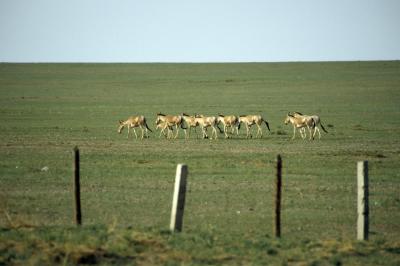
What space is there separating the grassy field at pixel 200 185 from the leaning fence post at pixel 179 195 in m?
0.23

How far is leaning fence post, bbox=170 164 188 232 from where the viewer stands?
10.1 m

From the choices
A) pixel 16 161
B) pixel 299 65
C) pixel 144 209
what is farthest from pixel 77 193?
pixel 299 65

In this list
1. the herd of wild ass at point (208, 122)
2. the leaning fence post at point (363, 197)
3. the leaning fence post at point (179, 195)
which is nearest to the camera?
the leaning fence post at point (179, 195)

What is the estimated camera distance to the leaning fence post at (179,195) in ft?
33.1

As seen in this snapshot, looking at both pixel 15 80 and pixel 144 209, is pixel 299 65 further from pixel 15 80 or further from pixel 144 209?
pixel 144 209

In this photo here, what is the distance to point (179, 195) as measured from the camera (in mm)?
10227

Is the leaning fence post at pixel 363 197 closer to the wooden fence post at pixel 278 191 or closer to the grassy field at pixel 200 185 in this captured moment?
the grassy field at pixel 200 185

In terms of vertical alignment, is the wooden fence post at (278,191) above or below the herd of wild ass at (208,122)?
below

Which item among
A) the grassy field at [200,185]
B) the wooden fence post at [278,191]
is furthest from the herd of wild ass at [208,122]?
the wooden fence post at [278,191]

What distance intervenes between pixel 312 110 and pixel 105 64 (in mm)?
65573

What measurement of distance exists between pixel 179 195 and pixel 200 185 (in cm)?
760

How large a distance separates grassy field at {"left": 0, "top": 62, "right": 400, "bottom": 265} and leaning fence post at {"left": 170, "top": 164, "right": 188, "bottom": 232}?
0.23m

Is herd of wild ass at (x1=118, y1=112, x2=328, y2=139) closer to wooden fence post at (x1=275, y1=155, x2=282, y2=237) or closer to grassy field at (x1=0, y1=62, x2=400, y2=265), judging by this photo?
grassy field at (x1=0, y1=62, x2=400, y2=265)

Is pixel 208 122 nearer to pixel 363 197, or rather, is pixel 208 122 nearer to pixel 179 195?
pixel 363 197
